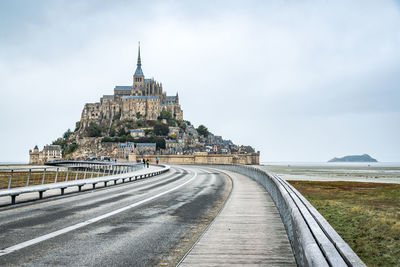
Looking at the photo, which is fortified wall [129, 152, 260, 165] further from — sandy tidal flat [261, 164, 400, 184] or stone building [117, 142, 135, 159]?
sandy tidal flat [261, 164, 400, 184]

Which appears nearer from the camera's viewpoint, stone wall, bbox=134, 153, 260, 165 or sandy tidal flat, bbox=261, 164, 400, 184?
sandy tidal flat, bbox=261, 164, 400, 184

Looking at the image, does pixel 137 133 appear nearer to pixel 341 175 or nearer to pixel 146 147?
pixel 146 147

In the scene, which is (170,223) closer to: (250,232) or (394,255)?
(250,232)

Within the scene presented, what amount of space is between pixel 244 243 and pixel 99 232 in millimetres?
3148

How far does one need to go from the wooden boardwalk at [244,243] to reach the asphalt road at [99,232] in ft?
1.13

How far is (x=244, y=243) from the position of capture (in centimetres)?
733

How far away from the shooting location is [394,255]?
8.51 m

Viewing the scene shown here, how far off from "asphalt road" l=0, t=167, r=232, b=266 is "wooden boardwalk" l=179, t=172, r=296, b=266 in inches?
13.6

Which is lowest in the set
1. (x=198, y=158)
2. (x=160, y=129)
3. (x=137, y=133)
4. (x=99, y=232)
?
(x=99, y=232)

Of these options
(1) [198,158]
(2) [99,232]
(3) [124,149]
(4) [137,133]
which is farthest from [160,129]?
(2) [99,232]

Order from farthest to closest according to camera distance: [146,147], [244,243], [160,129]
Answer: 1. [160,129]
2. [146,147]
3. [244,243]

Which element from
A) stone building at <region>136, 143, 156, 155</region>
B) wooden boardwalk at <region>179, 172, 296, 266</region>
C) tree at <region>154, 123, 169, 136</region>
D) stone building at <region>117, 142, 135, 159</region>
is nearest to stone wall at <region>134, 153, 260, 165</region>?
stone building at <region>117, 142, 135, 159</region>

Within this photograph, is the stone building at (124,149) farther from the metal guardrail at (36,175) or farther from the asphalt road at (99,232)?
the asphalt road at (99,232)

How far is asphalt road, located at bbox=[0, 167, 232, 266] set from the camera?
6.20 m
